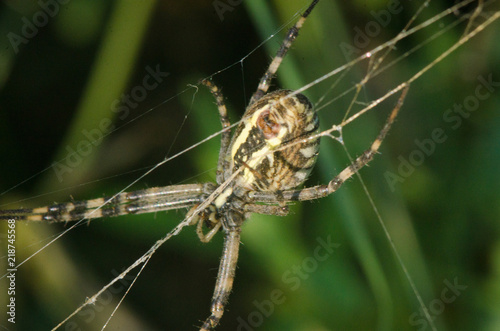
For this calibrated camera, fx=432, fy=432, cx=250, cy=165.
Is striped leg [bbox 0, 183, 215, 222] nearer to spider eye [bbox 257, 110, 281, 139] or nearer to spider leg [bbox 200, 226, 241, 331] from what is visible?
spider leg [bbox 200, 226, 241, 331]

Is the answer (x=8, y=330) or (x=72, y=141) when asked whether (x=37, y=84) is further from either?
(x=8, y=330)

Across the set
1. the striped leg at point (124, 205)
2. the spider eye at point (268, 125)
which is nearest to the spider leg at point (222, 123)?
the striped leg at point (124, 205)

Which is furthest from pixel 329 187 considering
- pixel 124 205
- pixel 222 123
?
pixel 124 205

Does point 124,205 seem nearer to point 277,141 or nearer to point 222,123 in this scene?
point 222,123

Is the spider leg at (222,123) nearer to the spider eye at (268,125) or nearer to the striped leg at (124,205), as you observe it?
the striped leg at (124,205)

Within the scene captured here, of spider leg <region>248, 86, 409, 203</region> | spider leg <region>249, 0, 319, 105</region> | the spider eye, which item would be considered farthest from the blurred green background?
the spider eye

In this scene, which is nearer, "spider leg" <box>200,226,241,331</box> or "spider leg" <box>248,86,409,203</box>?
"spider leg" <box>248,86,409,203</box>
